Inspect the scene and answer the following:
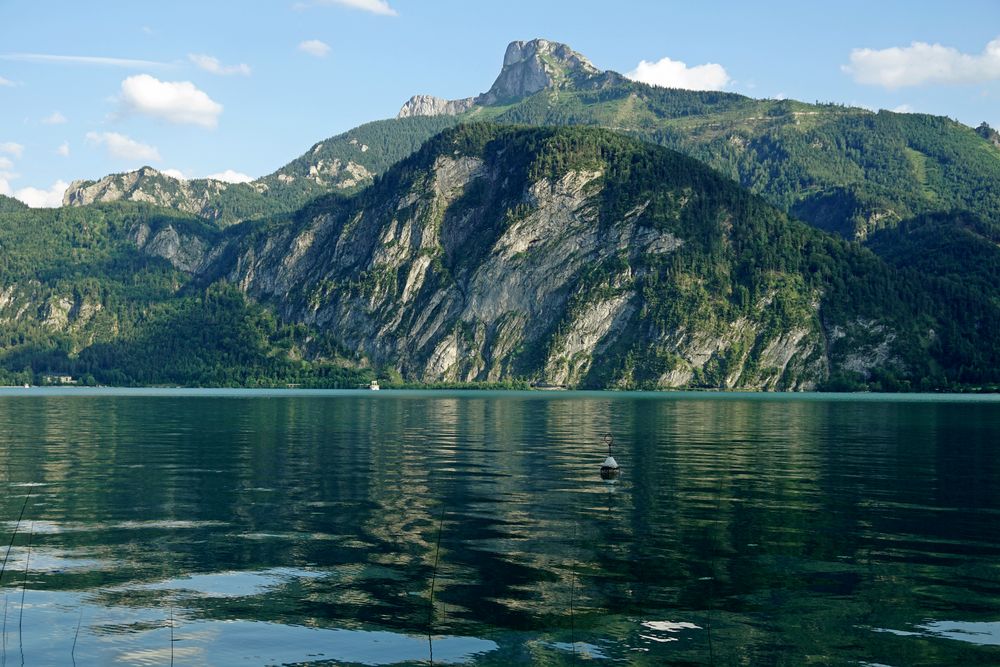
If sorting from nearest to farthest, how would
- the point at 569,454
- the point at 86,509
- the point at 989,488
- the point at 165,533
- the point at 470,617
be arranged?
the point at 470,617 < the point at 165,533 < the point at 86,509 < the point at 989,488 < the point at 569,454

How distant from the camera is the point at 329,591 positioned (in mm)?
36188

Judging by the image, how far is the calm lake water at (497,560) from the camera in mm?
30250

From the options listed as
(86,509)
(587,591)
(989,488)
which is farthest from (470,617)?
(989,488)

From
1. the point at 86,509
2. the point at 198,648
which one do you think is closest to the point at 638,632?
the point at 198,648

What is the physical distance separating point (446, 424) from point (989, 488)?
276 feet

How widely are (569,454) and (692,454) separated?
454 inches

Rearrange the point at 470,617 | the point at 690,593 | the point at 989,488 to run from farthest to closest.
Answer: the point at 989,488
the point at 690,593
the point at 470,617

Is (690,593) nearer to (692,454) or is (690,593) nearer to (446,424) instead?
(692,454)

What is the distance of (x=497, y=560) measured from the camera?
135ft

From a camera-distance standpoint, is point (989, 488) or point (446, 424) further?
point (446, 424)

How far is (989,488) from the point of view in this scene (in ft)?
212

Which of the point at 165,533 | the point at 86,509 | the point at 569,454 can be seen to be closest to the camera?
the point at 165,533

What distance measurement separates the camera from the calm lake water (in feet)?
99.2

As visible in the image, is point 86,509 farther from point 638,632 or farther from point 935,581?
point 935,581
